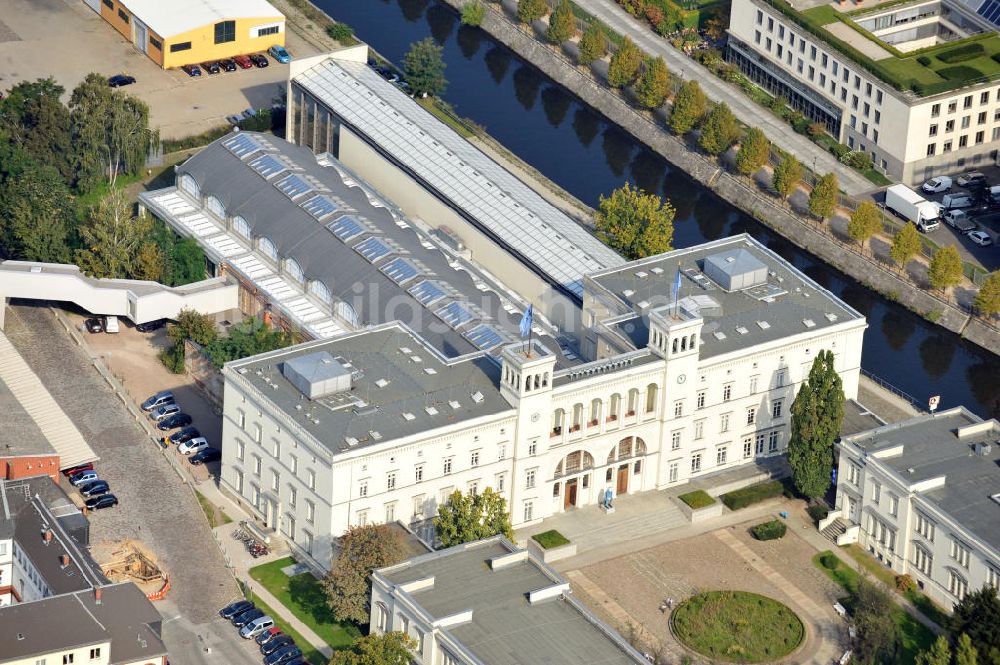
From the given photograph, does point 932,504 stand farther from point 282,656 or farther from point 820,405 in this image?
point 282,656

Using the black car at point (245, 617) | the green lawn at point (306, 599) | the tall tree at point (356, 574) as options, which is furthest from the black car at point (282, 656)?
the tall tree at point (356, 574)

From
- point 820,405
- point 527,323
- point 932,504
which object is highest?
point 527,323

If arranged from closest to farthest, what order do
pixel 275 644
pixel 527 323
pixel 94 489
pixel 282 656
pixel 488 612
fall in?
pixel 488 612, pixel 282 656, pixel 275 644, pixel 527 323, pixel 94 489

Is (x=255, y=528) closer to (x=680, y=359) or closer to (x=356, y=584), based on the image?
(x=356, y=584)

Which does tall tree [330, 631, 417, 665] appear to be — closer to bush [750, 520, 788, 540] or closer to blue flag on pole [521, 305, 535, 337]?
blue flag on pole [521, 305, 535, 337]

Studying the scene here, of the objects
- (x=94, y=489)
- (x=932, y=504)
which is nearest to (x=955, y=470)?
(x=932, y=504)

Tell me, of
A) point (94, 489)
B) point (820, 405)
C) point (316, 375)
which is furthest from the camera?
point (820, 405)
